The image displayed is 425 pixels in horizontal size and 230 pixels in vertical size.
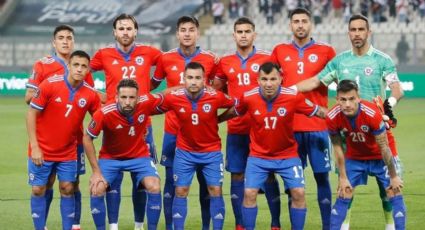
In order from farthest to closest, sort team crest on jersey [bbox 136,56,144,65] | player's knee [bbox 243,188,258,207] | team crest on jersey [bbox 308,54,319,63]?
1. team crest on jersey [bbox 136,56,144,65]
2. team crest on jersey [bbox 308,54,319,63]
3. player's knee [bbox 243,188,258,207]

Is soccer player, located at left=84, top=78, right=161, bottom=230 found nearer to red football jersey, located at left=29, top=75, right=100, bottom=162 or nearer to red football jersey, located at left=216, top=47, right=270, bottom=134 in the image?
red football jersey, located at left=29, top=75, right=100, bottom=162

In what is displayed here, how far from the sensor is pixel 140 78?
38.4ft

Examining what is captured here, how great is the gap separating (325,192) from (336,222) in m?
0.93

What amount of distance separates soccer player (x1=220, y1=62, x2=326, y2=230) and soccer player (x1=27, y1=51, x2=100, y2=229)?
67.4 inches

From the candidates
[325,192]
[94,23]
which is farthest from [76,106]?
[94,23]

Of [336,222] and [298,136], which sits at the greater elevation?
[298,136]

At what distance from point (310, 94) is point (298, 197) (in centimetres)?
121

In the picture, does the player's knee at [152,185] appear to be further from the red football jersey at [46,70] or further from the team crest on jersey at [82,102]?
the red football jersey at [46,70]

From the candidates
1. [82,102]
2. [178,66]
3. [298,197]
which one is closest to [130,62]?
[178,66]

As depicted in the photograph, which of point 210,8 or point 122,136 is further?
point 210,8

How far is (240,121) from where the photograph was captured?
11586 millimetres

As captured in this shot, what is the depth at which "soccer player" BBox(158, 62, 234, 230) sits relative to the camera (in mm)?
11008

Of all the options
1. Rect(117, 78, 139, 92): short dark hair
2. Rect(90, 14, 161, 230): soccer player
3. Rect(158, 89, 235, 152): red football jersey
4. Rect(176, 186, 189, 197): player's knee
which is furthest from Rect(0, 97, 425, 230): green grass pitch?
Rect(117, 78, 139, 92): short dark hair

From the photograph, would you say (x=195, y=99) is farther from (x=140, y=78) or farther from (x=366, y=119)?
(x=366, y=119)
